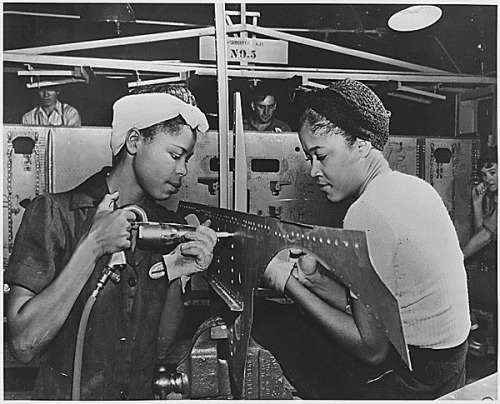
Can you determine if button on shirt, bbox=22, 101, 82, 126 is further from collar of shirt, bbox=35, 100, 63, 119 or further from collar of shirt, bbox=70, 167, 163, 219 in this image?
collar of shirt, bbox=70, 167, 163, 219

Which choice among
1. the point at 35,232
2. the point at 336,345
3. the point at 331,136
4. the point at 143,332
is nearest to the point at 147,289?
the point at 143,332

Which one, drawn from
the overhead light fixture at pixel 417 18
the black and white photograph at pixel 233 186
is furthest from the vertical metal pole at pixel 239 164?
the overhead light fixture at pixel 417 18

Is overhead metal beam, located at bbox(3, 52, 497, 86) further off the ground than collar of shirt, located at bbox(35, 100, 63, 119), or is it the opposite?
overhead metal beam, located at bbox(3, 52, 497, 86)

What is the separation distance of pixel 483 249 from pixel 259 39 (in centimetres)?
94

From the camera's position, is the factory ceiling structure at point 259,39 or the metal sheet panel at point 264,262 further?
the factory ceiling structure at point 259,39

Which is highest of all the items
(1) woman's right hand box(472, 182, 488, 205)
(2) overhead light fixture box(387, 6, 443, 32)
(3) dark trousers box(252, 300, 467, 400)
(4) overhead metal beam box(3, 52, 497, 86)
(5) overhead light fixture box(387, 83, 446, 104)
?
(2) overhead light fixture box(387, 6, 443, 32)

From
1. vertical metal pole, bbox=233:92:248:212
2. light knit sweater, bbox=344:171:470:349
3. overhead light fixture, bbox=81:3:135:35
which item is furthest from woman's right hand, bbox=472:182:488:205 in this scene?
overhead light fixture, bbox=81:3:135:35

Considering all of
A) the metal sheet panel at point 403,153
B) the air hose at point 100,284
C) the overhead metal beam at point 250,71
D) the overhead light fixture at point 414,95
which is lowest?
the air hose at point 100,284

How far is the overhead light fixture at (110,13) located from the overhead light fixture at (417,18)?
80 centimetres

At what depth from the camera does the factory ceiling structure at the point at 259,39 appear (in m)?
1.88

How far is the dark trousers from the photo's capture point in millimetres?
1859

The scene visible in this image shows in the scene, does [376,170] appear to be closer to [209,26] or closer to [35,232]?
[209,26]

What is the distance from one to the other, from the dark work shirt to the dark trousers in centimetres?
30

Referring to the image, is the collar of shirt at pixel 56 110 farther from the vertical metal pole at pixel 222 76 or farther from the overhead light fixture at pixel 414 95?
the overhead light fixture at pixel 414 95
